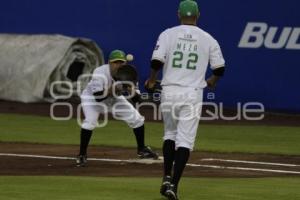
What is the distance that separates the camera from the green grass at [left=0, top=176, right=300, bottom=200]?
10.5 meters

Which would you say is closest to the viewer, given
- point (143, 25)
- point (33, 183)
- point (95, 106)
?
point (33, 183)

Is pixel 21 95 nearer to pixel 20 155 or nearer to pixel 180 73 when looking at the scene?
pixel 20 155

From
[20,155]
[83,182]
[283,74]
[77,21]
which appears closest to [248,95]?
[283,74]

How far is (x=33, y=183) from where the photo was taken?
11.6 m

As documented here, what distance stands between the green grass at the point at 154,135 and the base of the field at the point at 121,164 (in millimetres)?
1055

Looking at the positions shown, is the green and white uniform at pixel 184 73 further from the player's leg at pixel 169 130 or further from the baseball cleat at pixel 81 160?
the baseball cleat at pixel 81 160

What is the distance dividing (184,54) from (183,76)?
0.24m

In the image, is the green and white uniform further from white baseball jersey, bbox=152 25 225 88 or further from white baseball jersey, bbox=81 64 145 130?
white baseball jersey, bbox=81 64 145 130

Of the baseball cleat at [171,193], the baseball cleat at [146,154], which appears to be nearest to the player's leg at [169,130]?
the baseball cleat at [171,193]

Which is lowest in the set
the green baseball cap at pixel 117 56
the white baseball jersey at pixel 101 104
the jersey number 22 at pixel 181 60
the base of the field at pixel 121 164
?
the base of the field at pixel 121 164

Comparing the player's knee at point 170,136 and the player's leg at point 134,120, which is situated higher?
the player's knee at point 170,136

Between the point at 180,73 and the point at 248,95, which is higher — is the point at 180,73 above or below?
above

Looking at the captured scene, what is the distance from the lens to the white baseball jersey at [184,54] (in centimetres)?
1074

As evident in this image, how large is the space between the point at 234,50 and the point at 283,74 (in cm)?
141
